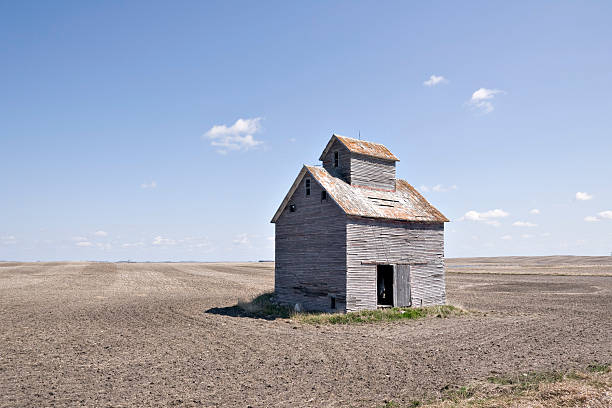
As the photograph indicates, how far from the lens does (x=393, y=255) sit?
2827 cm

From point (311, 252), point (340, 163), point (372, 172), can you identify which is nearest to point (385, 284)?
point (372, 172)

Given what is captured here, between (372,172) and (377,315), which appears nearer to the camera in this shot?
(377,315)

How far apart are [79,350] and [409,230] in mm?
19142

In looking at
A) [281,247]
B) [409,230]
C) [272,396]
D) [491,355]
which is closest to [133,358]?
[272,396]

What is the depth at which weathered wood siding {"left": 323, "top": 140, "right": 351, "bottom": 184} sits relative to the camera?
30094 mm

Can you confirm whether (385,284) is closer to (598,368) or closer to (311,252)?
(311,252)

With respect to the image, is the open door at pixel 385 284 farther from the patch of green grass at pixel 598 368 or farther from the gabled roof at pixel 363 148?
the patch of green grass at pixel 598 368

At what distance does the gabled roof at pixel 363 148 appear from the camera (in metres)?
30.2

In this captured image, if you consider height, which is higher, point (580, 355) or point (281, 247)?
point (281, 247)

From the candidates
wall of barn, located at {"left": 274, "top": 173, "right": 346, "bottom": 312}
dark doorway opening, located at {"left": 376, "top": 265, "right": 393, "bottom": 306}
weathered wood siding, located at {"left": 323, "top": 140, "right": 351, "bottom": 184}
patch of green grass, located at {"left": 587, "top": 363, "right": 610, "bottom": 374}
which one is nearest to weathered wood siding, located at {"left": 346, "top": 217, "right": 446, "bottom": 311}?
wall of barn, located at {"left": 274, "top": 173, "right": 346, "bottom": 312}

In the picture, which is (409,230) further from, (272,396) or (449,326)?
(272,396)

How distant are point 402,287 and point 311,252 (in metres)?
5.78

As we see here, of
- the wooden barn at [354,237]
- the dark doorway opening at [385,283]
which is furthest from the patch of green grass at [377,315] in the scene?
the dark doorway opening at [385,283]

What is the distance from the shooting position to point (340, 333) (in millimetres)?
21250
